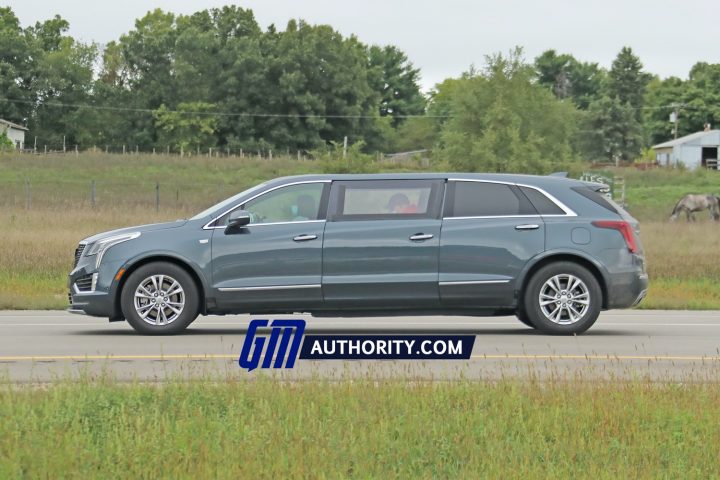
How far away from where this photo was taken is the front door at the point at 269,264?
47.4 ft

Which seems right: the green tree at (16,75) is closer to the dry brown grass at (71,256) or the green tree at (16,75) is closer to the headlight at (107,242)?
the dry brown grass at (71,256)

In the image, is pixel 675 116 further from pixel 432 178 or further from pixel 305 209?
pixel 305 209

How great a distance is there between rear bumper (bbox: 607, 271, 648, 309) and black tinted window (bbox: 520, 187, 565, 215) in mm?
950

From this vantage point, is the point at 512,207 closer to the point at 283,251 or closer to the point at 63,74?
the point at 283,251

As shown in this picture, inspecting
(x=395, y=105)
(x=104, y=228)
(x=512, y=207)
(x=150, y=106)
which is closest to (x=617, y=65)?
(x=395, y=105)

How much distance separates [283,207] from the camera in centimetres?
1476

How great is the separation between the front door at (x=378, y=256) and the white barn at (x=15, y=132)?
9630cm

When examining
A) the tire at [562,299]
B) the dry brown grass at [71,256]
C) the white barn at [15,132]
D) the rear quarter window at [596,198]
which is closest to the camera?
the tire at [562,299]

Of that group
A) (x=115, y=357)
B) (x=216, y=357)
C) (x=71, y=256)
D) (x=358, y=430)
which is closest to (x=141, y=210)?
(x=71, y=256)

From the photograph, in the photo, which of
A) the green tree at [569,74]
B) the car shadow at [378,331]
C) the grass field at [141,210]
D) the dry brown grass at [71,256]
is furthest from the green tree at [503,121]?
the green tree at [569,74]

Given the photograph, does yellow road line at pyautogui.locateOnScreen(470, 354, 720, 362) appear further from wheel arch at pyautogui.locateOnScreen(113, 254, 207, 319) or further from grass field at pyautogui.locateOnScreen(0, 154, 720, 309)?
grass field at pyautogui.locateOnScreen(0, 154, 720, 309)

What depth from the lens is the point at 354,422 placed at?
8.09 metres

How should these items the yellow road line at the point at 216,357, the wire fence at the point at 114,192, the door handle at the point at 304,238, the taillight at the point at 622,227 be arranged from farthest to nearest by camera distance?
the wire fence at the point at 114,192, the taillight at the point at 622,227, the door handle at the point at 304,238, the yellow road line at the point at 216,357

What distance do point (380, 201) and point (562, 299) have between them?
223 cm
